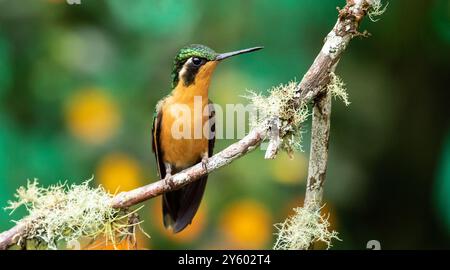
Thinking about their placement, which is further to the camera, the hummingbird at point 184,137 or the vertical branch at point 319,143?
the hummingbird at point 184,137

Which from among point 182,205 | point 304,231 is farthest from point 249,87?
point 304,231

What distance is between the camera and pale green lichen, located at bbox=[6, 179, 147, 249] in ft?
7.93

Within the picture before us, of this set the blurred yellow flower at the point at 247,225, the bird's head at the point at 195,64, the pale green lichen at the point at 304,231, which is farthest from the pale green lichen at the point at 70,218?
the blurred yellow flower at the point at 247,225

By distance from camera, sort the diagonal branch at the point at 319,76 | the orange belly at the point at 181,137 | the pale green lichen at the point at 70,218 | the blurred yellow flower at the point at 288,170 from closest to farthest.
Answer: the diagonal branch at the point at 319,76
the pale green lichen at the point at 70,218
the orange belly at the point at 181,137
the blurred yellow flower at the point at 288,170

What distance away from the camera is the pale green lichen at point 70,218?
2.42m

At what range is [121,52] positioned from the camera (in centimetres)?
374

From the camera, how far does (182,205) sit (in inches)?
127

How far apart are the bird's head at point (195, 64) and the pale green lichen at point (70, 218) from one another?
2.37 feet

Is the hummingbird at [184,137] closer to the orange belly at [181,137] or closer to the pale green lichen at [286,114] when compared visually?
the orange belly at [181,137]

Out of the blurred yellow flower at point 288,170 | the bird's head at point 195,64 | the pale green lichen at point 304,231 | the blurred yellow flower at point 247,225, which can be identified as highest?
the bird's head at point 195,64

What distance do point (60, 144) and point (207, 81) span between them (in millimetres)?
934

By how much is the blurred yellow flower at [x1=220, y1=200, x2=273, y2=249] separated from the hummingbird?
0.92ft

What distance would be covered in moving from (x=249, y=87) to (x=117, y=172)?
2.38 ft
